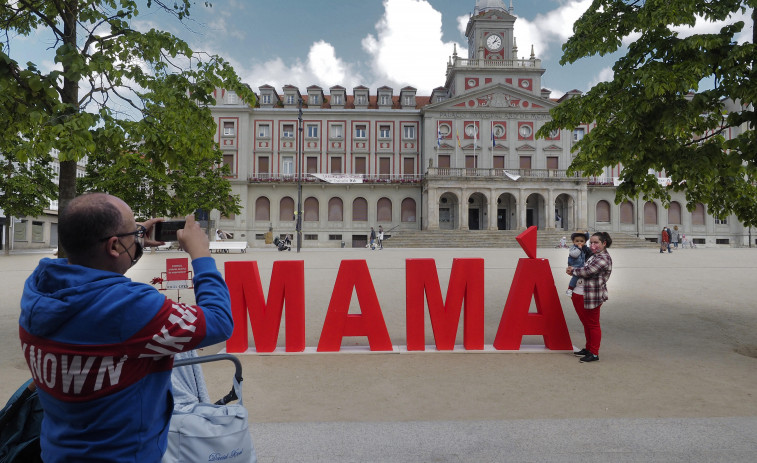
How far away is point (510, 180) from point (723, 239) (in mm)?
21248

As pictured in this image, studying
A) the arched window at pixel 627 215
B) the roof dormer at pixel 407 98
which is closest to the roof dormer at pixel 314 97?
the roof dormer at pixel 407 98

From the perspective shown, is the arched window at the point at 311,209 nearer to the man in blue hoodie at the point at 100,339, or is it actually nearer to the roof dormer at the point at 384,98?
the roof dormer at the point at 384,98

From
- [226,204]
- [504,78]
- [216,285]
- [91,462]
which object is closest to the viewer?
[91,462]

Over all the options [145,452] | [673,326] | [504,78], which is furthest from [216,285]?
[504,78]

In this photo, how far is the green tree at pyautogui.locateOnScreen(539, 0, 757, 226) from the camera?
Answer: 550cm

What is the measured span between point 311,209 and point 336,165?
15.9 ft

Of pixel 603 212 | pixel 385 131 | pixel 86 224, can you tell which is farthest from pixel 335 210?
pixel 86 224

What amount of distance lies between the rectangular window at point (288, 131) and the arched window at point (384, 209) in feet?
34.1

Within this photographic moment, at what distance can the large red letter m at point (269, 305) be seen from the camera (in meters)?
5.61

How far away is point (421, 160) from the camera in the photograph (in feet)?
147

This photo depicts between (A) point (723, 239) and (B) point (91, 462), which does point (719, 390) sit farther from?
(A) point (723, 239)

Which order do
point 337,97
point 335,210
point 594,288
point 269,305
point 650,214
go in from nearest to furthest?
point 594,288 < point 269,305 < point 650,214 < point 335,210 < point 337,97

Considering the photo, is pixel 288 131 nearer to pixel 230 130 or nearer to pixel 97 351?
pixel 230 130

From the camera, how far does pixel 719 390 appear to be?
4.37m
